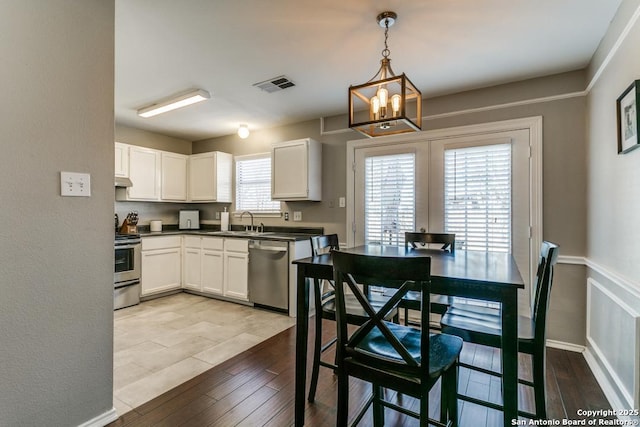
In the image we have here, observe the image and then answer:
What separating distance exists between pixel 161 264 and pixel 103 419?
280 cm

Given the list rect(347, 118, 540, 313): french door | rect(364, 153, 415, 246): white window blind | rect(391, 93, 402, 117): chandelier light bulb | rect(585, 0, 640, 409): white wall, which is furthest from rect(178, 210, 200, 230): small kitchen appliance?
rect(585, 0, 640, 409): white wall

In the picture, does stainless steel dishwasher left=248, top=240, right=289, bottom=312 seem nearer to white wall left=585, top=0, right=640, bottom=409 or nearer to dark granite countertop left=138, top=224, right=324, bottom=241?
dark granite countertop left=138, top=224, right=324, bottom=241

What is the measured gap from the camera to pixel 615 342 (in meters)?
1.98

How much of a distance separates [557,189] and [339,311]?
2.57 metres

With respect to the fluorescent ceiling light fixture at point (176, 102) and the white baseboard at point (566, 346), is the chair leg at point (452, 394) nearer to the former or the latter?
the white baseboard at point (566, 346)

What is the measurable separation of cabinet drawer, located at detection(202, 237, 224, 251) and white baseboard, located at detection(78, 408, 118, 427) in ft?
8.23

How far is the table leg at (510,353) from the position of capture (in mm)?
1306

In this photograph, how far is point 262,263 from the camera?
3.87 meters

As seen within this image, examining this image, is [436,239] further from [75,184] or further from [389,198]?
[75,184]

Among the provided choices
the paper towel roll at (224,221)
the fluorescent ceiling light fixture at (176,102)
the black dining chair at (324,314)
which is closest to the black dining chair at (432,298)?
the black dining chair at (324,314)

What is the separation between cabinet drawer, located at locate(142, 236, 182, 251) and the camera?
4.17 m

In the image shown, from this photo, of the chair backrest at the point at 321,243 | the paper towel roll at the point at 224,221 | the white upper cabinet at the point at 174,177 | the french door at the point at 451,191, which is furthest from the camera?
the paper towel roll at the point at 224,221

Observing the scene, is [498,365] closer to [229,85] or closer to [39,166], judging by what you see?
[39,166]

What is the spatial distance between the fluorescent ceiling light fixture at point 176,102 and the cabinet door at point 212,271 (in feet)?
6.13
